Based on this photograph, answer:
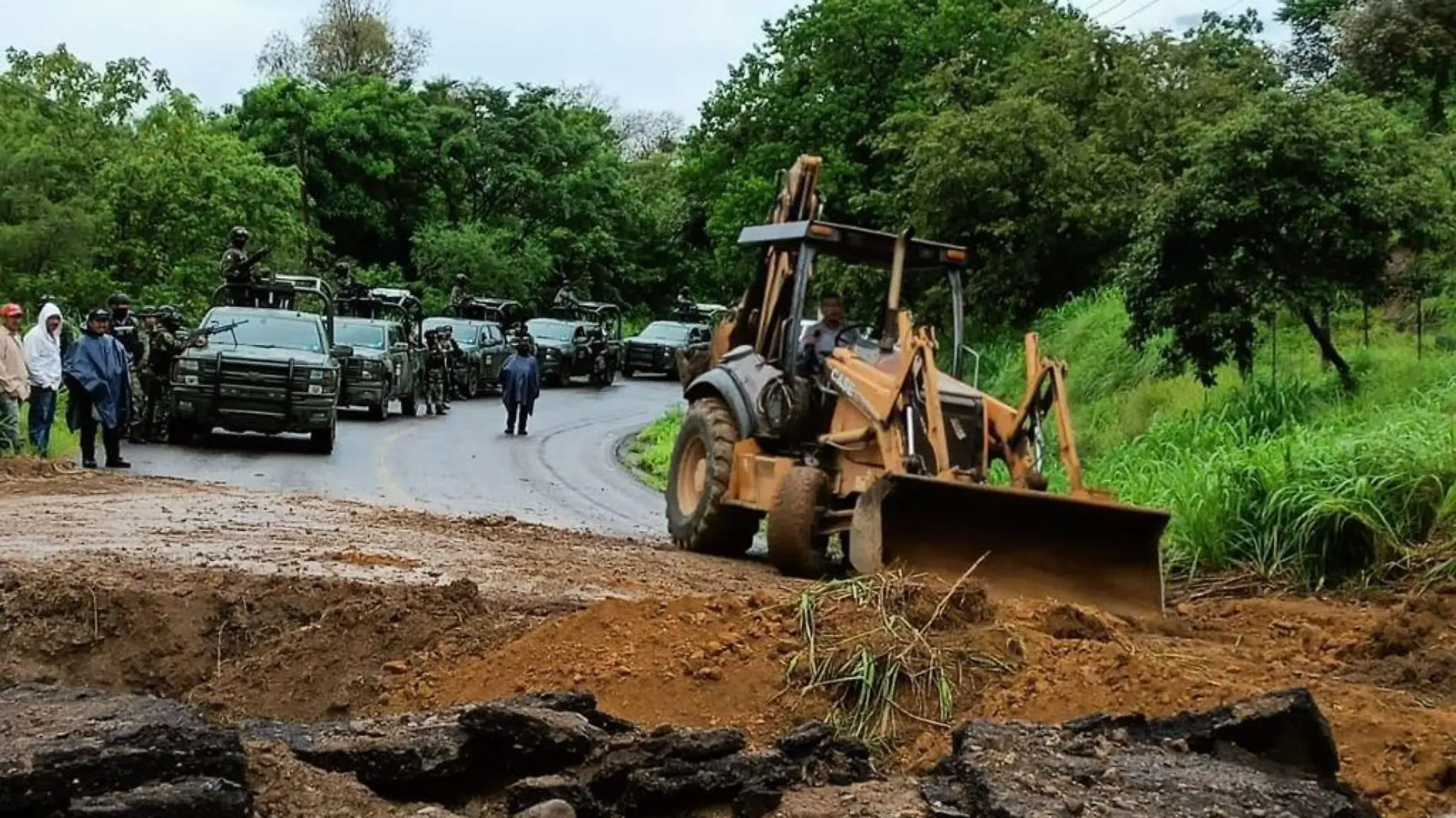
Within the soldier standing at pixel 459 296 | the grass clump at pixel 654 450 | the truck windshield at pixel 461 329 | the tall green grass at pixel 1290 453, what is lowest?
the grass clump at pixel 654 450

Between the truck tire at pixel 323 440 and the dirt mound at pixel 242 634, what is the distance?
1153 centimetres

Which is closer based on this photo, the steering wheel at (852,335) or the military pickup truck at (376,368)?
the steering wheel at (852,335)

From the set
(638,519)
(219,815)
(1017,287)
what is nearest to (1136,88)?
(1017,287)

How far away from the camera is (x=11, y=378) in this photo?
47.9 ft

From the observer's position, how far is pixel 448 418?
27219mm

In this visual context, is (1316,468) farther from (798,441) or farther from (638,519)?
(638,519)

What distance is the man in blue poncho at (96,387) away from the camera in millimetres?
15305

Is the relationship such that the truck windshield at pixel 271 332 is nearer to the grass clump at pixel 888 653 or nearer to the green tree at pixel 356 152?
the grass clump at pixel 888 653

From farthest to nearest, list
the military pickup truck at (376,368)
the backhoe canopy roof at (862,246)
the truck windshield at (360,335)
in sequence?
the truck windshield at (360,335)
the military pickup truck at (376,368)
the backhoe canopy roof at (862,246)

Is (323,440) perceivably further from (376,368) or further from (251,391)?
(376,368)

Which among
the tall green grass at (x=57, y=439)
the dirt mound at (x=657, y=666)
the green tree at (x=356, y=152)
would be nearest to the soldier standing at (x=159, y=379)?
the tall green grass at (x=57, y=439)

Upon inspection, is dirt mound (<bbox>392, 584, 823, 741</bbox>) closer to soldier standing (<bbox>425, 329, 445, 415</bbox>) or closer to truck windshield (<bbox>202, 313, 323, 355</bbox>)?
truck windshield (<bbox>202, 313, 323, 355</bbox>)

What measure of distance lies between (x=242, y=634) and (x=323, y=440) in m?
12.4

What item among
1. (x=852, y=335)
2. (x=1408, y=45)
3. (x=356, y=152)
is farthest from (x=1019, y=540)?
(x=356, y=152)
